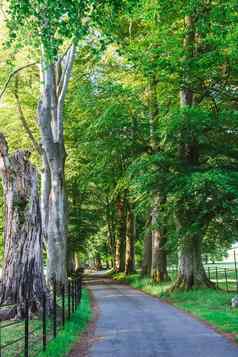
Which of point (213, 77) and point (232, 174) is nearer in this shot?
point (232, 174)

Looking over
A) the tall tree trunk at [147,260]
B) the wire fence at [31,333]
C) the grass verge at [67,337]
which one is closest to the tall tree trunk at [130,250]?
the tall tree trunk at [147,260]

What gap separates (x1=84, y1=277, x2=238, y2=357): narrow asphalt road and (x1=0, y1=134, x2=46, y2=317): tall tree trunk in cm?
A: 210

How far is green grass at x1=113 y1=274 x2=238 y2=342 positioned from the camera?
46.5 feet

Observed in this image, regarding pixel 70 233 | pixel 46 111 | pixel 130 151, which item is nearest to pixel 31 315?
pixel 46 111

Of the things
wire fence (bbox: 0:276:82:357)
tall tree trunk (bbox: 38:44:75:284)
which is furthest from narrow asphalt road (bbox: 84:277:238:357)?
tall tree trunk (bbox: 38:44:75:284)

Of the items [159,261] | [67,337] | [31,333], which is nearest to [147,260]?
[159,261]

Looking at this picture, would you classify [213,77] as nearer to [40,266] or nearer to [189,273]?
[189,273]

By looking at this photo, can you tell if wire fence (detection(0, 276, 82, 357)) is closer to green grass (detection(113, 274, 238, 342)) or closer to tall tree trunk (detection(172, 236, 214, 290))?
green grass (detection(113, 274, 238, 342))

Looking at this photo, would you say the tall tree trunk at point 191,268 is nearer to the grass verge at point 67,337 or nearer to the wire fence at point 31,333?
the grass verge at point 67,337

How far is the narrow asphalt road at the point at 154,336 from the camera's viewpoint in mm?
10191

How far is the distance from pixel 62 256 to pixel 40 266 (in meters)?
9.10

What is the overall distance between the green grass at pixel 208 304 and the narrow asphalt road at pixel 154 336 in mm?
453

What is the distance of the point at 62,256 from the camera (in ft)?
75.6

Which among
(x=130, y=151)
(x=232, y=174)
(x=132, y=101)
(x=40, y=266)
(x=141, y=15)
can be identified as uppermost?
(x=141, y=15)
